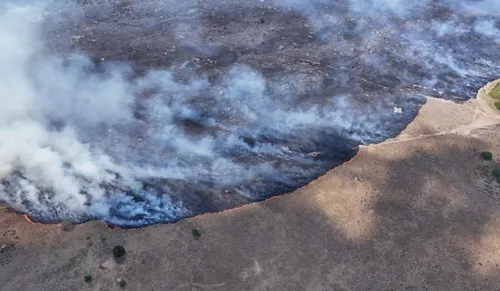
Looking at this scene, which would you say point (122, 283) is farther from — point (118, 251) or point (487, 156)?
point (487, 156)

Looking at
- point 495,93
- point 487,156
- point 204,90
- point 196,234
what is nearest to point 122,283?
point 196,234

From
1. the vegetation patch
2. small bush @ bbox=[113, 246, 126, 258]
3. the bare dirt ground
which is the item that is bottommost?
the bare dirt ground

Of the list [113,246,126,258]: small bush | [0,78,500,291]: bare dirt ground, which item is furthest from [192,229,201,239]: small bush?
[113,246,126,258]: small bush

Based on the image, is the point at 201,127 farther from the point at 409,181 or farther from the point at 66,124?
the point at 409,181

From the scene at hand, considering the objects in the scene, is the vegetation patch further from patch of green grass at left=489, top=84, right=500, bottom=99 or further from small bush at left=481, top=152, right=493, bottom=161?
patch of green grass at left=489, top=84, right=500, bottom=99

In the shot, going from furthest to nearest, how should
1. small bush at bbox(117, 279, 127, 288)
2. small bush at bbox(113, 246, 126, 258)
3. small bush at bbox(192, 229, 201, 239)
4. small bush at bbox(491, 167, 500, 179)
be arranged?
small bush at bbox(491, 167, 500, 179) → small bush at bbox(192, 229, 201, 239) → small bush at bbox(113, 246, 126, 258) → small bush at bbox(117, 279, 127, 288)

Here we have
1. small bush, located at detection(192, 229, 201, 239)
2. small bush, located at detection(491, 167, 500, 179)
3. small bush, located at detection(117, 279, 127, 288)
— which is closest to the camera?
small bush, located at detection(117, 279, 127, 288)

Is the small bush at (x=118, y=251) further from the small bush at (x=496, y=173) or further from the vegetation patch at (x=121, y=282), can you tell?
the small bush at (x=496, y=173)
